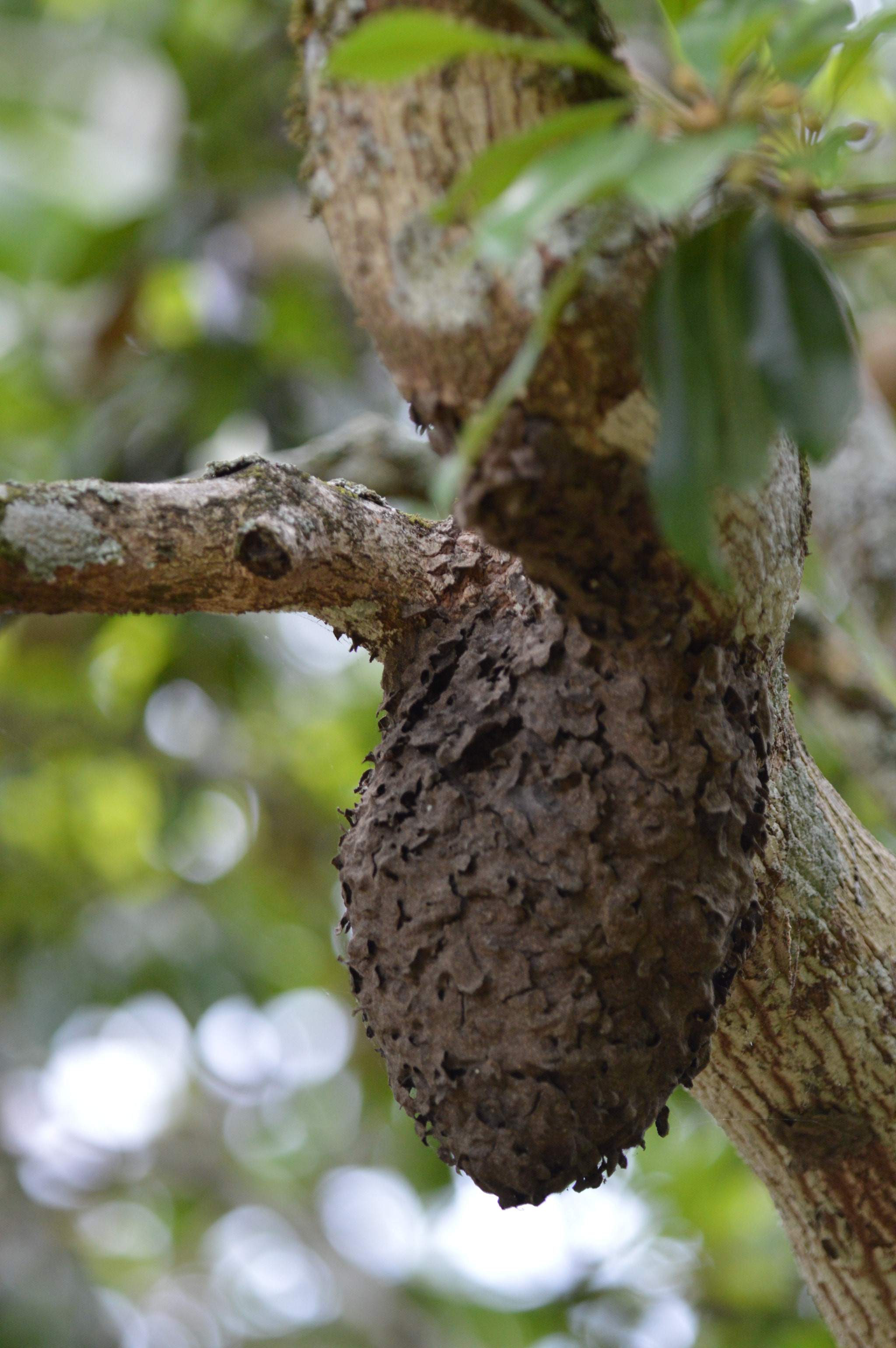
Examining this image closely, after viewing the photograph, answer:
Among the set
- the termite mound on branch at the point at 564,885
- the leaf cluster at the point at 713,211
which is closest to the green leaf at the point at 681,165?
the leaf cluster at the point at 713,211

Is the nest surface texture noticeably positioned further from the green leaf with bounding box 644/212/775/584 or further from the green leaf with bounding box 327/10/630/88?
the green leaf with bounding box 327/10/630/88

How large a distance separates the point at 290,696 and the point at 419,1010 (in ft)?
8.33

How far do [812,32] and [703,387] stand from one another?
15cm

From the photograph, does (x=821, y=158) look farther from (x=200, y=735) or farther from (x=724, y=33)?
(x=200, y=735)

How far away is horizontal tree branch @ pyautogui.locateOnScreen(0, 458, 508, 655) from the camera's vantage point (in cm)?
69

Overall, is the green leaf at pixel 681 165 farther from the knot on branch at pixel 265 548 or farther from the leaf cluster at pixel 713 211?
the knot on branch at pixel 265 548

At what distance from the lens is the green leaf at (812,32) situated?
50 cm

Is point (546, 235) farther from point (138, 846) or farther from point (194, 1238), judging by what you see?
point (194, 1238)

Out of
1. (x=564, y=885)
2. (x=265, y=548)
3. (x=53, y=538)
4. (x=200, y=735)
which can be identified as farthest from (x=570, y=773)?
(x=200, y=735)

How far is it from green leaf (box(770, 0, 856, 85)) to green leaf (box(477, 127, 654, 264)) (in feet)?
0.31

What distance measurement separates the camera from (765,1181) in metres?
1.03

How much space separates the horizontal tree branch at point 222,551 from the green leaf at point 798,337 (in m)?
0.34

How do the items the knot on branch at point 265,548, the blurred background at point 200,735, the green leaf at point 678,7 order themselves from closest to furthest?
the green leaf at point 678,7 < the knot on branch at point 265,548 < the blurred background at point 200,735

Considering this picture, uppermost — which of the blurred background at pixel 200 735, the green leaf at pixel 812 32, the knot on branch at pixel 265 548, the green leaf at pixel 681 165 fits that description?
the blurred background at pixel 200 735
